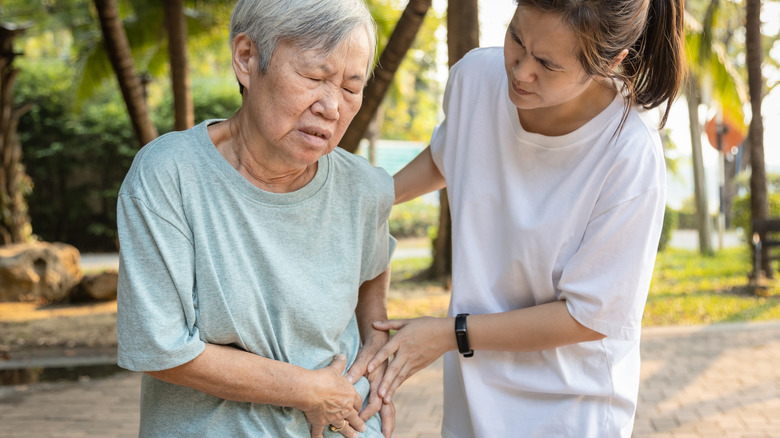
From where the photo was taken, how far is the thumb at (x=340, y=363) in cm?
182

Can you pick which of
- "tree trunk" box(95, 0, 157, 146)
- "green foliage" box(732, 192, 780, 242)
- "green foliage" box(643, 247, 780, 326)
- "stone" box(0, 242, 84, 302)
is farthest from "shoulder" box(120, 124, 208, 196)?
"green foliage" box(732, 192, 780, 242)

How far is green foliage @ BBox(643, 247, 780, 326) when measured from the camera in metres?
8.51

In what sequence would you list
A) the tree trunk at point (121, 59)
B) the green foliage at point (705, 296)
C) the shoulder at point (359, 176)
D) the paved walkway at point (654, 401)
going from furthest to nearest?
the green foliage at point (705, 296)
the tree trunk at point (121, 59)
the paved walkway at point (654, 401)
the shoulder at point (359, 176)

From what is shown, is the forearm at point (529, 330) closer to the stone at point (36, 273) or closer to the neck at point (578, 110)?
the neck at point (578, 110)

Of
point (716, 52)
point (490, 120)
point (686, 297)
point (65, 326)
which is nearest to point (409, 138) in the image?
point (716, 52)

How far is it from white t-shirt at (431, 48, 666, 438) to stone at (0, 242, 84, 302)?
8892 mm

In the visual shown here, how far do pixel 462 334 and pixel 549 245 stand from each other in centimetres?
33

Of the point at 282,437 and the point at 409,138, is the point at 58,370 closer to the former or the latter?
the point at 282,437

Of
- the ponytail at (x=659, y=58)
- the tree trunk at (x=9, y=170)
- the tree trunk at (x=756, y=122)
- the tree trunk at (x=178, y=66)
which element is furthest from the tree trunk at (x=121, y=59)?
the tree trunk at (x=756, y=122)

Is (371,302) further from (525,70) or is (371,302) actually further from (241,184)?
(525,70)

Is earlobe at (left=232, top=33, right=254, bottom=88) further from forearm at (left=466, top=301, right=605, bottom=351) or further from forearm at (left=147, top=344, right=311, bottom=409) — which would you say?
forearm at (left=466, top=301, right=605, bottom=351)

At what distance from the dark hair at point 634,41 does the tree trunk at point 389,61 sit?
278cm

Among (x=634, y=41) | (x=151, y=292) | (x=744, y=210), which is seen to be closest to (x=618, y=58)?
(x=634, y=41)

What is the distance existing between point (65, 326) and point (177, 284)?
744 centimetres
